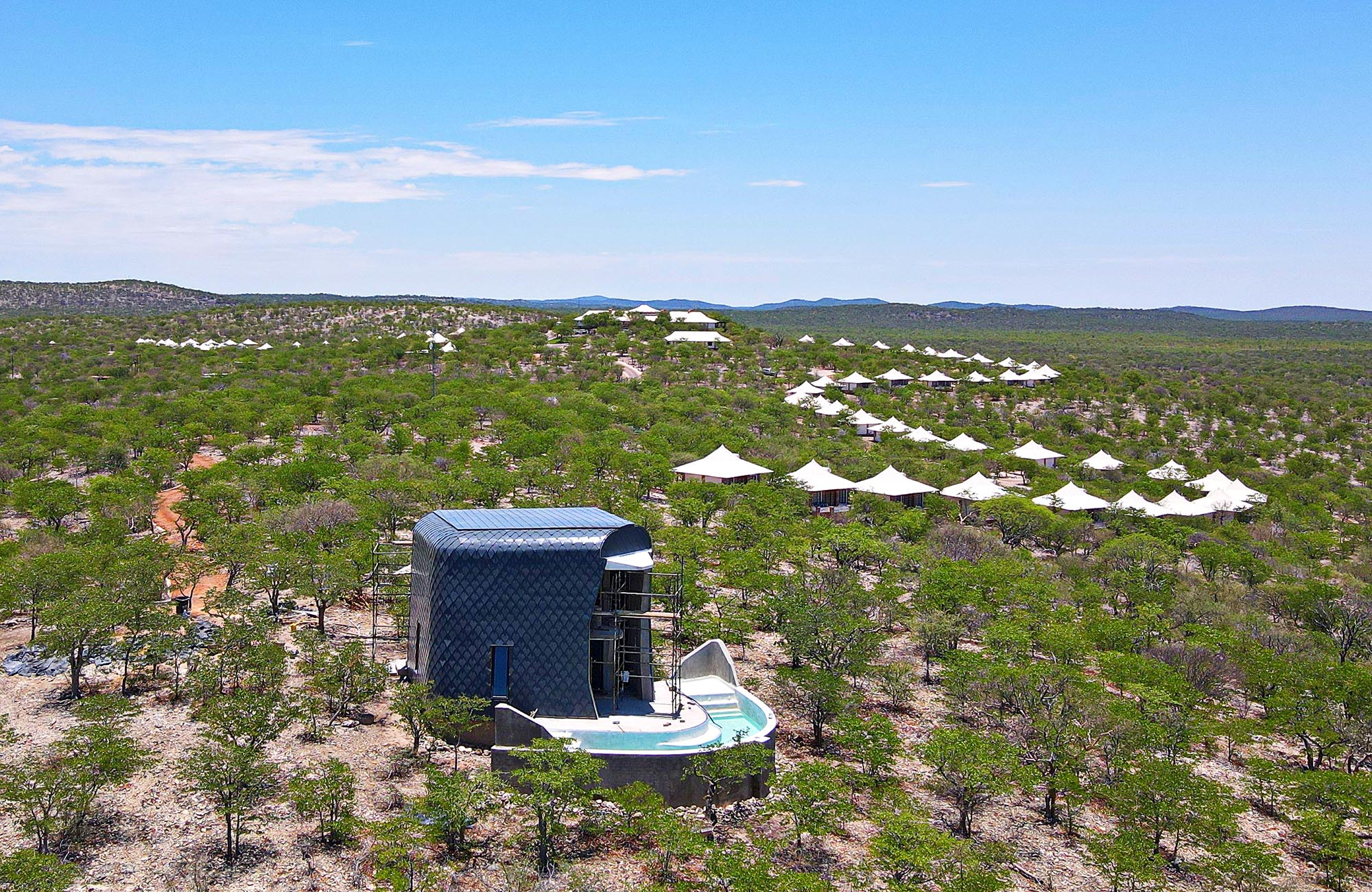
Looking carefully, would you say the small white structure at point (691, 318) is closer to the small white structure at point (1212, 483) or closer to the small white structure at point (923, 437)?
the small white structure at point (923, 437)

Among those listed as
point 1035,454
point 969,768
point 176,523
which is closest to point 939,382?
point 1035,454

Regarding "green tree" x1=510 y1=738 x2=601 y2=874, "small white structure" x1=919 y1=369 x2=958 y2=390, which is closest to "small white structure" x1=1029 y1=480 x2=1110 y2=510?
"green tree" x1=510 y1=738 x2=601 y2=874

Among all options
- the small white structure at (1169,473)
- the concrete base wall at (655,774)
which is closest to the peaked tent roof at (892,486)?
the small white structure at (1169,473)

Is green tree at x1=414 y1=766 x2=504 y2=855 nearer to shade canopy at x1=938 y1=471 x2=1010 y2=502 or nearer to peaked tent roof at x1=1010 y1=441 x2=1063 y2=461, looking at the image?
shade canopy at x1=938 y1=471 x2=1010 y2=502

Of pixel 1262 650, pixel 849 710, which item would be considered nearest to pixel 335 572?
pixel 849 710

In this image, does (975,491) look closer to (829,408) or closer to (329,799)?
(829,408)

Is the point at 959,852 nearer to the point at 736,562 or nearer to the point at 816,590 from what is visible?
the point at 816,590
